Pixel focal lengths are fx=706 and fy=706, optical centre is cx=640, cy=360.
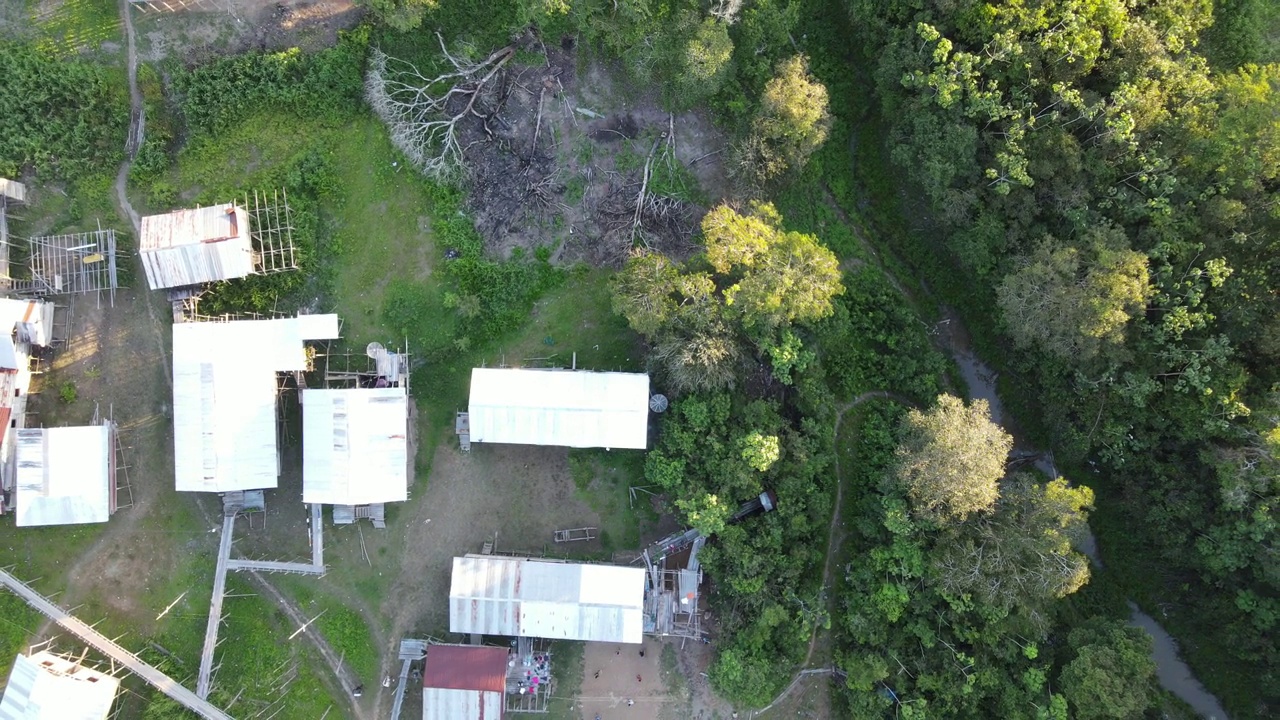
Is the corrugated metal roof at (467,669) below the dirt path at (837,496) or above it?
below

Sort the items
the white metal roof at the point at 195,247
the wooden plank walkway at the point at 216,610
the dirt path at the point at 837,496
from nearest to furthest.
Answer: the white metal roof at the point at 195,247
the wooden plank walkway at the point at 216,610
the dirt path at the point at 837,496

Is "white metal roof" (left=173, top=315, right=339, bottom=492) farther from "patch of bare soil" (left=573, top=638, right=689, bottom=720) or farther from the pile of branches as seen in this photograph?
"patch of bare soil" (left=573, top=638, right=689, bottom=720)

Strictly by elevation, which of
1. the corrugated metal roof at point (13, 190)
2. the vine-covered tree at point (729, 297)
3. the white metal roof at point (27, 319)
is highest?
the corrugated metal roof at point (13, 190)

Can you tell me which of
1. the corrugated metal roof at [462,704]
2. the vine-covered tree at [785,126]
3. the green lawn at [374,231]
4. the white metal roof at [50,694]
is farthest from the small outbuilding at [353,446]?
the vine-covered tree at [785,126]

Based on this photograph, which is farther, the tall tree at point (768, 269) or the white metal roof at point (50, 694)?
the white metal roof at point (50, 694)

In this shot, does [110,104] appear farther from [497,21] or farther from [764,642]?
[764,642]

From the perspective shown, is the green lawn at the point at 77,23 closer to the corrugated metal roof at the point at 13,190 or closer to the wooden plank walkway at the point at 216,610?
the corrugated metal roof at the point at 13,190

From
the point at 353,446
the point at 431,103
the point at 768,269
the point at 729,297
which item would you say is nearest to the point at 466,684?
the point at 353,446

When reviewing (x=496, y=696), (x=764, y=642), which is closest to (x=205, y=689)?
(x=496, y=696)
